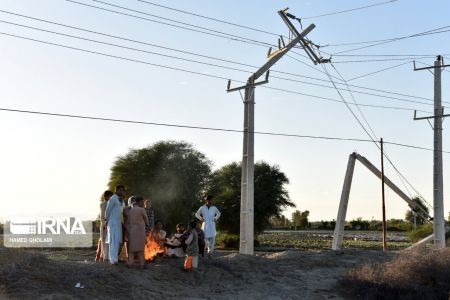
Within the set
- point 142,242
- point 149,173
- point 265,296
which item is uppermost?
point 149,173

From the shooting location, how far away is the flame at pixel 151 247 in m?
16.5

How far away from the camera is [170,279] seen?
15.3m

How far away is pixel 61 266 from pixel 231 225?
129 ft

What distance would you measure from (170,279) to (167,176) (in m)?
31.8

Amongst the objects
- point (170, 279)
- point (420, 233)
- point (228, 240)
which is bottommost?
point (228, 240)

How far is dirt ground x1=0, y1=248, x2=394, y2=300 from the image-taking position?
13438mm

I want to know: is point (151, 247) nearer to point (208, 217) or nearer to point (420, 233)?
point (208, 217)

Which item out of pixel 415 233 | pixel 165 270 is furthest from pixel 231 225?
pixel 165 270

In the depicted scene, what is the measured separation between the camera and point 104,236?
50.5 ft

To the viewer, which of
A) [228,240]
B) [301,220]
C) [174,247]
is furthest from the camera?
[301,220]

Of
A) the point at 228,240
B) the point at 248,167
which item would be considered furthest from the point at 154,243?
the point at 228,240

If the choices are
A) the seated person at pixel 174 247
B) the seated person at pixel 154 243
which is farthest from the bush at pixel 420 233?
the seated person at pixel 154 243

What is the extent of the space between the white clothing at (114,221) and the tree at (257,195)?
3585 cm

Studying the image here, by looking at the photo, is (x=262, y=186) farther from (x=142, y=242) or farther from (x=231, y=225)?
(x=142, y=242)
